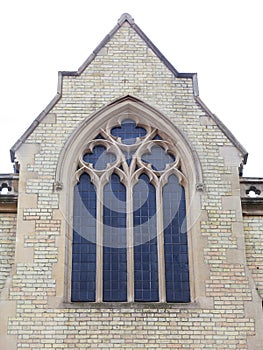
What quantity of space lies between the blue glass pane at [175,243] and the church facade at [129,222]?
0.8 inches

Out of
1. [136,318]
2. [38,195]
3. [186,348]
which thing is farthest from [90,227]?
[186,348]

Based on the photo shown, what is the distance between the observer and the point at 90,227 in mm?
14812

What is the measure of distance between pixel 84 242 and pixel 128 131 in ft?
9.47

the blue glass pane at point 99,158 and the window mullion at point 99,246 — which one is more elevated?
the blue glass pane at point 99,158

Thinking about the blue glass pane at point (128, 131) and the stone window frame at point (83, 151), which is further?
the blue glass pane at point (128, 131)

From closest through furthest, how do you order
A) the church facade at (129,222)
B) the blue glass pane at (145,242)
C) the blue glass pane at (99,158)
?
the church facade at (129,222) < the blue glass pane at (145,242) < the blue glass pane at (99,158)

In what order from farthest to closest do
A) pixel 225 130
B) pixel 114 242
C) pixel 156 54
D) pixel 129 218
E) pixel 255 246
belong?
pixel 156 54, pixel 225 130, pixel 129 218, pixel 255 246, pixel 114 242

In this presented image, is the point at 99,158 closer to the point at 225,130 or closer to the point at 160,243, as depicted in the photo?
the point at 160,243

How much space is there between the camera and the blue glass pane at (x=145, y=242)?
46.5ft

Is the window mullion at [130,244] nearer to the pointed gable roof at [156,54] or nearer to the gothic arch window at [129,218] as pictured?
the gothic arch window at [129,218]

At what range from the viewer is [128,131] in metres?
16.3

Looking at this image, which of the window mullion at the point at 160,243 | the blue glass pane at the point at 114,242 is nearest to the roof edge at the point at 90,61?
the blue glass pane at the point at 114,242

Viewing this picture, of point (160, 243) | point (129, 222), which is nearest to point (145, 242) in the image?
point (160, 243)

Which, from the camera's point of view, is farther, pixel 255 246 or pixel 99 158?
pixel 99 158
